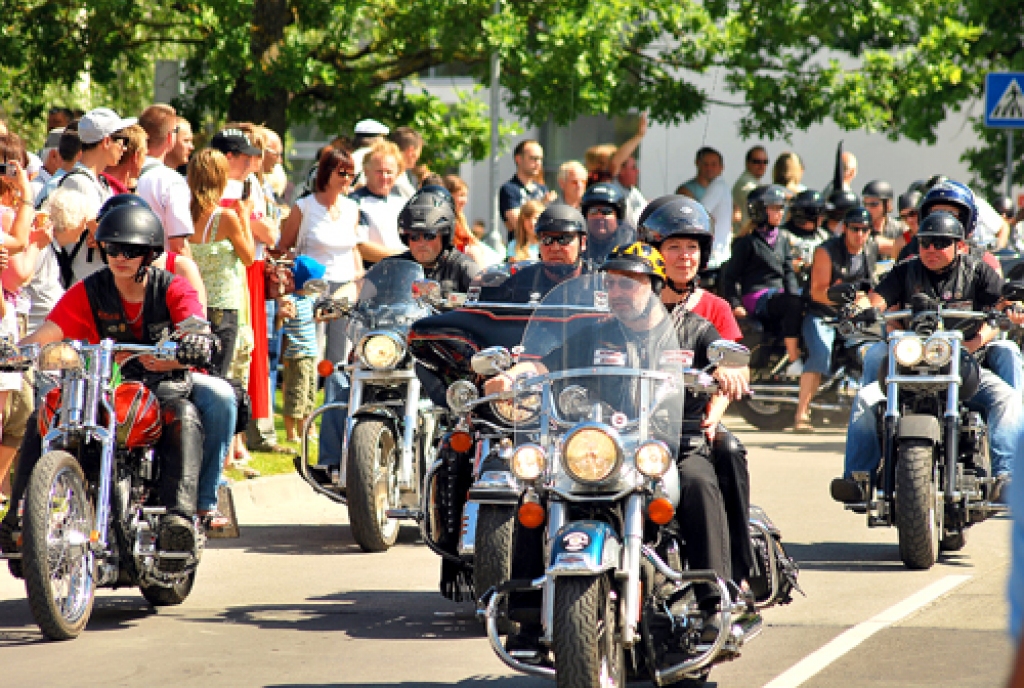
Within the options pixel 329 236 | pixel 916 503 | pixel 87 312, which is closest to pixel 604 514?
pixel 87 312

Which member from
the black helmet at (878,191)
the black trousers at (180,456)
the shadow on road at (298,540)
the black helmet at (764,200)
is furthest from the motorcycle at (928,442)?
the black helmet at (878,191)

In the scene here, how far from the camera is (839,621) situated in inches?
287

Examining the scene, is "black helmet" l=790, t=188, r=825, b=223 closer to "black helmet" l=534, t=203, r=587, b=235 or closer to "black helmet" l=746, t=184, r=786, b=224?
"black helmet" l=746, t=184, r=786, b=224

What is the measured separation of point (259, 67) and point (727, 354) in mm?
11089

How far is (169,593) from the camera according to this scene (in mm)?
7625

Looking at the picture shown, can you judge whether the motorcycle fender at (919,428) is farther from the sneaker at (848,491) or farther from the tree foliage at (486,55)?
the tree foliage at (486,55)

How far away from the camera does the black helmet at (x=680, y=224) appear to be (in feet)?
21.9

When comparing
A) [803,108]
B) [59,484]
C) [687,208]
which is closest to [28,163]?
[59,484]

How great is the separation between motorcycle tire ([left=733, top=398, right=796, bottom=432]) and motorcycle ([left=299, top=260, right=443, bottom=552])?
6.74 m

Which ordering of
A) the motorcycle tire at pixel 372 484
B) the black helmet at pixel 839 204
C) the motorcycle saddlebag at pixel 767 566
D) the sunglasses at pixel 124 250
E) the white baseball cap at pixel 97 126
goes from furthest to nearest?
the black helmet at pixel 839 204 → the white baseball cap at pixel 97 126 → the motorcycle tire at pixel 372 484 → the sunglasses at pixel 124 250 → the motorcycle saddlebag at pixel 767 566

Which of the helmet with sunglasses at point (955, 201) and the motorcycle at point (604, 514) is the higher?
the helmet with sunglasses at point (955, 201)

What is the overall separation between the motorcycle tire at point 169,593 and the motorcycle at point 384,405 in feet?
4.05

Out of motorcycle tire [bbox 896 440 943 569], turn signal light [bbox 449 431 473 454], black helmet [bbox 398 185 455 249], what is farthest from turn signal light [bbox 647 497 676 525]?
black helmet [bbox 398 185 455 249]

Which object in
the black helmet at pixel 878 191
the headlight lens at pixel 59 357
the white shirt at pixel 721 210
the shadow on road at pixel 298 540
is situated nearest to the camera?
the headlight lens at pixel 59 357
